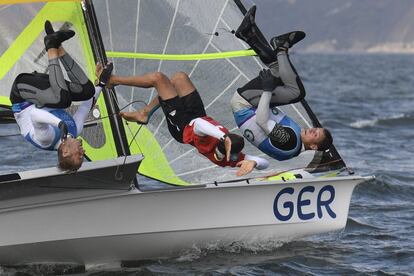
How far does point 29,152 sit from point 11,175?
6104 mm

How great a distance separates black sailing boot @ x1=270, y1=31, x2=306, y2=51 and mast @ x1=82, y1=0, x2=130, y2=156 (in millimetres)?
1206

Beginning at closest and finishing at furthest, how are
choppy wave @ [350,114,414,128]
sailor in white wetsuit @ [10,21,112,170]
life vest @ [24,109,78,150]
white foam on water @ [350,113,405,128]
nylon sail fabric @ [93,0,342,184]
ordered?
1. sailor in white wetsuit @ [10,21,112,170]
2. life vest @ [24,109,78,150]
3. nylon sail fabric @ [93,0,342,184]
4. white foam on water @ [350,113,405,128]
5. choppy wave @ [350,114,414,128]

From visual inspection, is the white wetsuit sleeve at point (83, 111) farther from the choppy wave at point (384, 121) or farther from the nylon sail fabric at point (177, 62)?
the choppy wave at point (384, 121)

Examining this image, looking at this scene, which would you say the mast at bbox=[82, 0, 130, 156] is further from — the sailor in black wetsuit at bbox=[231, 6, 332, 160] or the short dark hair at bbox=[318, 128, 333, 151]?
the short dark hair at bbox=[318, 128, 333, 151]

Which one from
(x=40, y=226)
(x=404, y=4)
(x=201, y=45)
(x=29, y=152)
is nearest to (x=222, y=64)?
(x=201, y=45)

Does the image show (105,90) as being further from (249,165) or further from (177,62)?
(249,165)

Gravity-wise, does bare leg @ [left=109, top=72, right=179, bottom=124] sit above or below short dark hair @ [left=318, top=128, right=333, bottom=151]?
above

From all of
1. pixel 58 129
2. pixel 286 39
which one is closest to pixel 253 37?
pixel 286 39

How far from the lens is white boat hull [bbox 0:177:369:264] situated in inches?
234

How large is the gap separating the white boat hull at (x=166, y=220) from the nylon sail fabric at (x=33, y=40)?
1.03 m

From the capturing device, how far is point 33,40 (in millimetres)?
6891

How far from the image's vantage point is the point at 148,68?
7.30m

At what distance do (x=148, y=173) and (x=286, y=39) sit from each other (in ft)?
5.52

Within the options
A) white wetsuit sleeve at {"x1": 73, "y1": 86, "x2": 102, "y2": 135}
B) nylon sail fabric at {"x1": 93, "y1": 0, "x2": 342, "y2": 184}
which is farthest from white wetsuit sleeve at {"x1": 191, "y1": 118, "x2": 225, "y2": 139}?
nylon sail fabric at {"x1": 93, "y1": 0, "x2": 342, "y2": 184}
